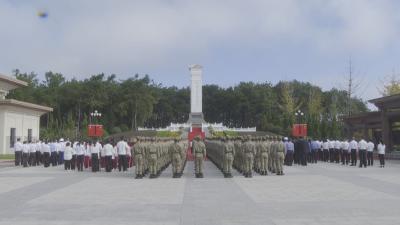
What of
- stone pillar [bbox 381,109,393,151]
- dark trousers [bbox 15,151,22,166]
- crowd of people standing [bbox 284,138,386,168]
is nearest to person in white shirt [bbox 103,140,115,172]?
dark trousers [bbox 15,151,22,166]

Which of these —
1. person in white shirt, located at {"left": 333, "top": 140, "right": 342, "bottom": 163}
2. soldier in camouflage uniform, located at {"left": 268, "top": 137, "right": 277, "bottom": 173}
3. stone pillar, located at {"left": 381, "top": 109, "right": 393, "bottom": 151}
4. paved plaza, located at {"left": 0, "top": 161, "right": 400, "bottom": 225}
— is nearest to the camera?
paved plaza, located at {"left": 0, "top": 161, "right": 400, "bottom": 225}

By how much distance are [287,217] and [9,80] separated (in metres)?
37.3

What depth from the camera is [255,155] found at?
2097cm

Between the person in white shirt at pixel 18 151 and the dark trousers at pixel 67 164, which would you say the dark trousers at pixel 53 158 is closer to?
the person in white shirt at pixel 18 151

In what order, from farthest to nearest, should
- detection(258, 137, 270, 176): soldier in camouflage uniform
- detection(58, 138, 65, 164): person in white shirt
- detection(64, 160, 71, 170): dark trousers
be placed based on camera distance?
detection(58, 138, 65, 164): person in white shirt < detection(64, 160, 71, 170): dark trousers < detection(258, 137, 270, 176): soldier in camouflage uniform

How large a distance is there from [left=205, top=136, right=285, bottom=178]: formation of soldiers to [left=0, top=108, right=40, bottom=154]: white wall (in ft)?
75.7

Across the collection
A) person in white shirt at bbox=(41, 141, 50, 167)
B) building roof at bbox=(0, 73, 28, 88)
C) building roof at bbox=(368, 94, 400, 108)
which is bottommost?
person in white shirt at bbox=(41, 141, 50, 167)

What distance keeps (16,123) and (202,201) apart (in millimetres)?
31758

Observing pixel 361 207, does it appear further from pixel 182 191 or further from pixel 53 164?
pixel 53 164

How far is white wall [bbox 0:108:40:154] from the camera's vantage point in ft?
125

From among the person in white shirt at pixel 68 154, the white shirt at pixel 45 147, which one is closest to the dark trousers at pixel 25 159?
the white shirt at pixel 45 147

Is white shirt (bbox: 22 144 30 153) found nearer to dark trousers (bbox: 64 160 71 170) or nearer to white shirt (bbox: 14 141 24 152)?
white shirt (bbox: 14 141 24 152)

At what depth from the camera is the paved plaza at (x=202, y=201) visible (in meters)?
9.59

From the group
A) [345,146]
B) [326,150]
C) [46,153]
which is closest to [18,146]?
[46,153]
